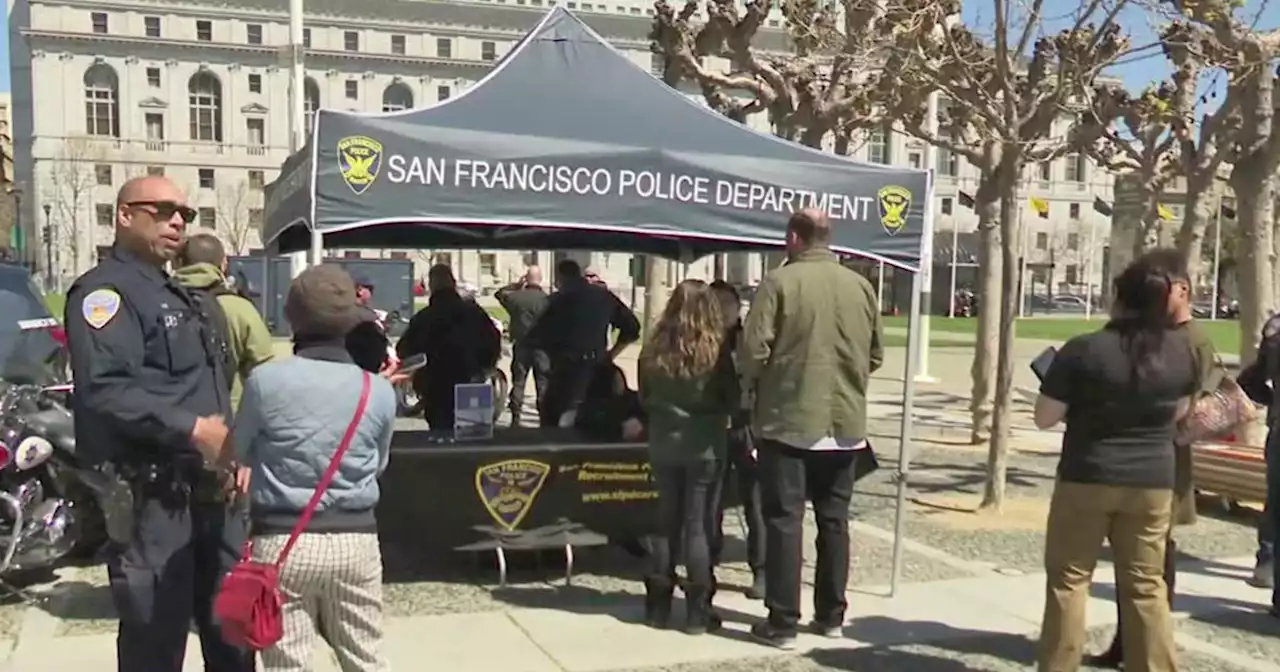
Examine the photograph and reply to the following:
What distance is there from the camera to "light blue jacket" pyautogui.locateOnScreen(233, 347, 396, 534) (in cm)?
330

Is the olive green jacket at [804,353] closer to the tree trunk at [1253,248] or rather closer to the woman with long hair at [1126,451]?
the woman with long hair at [1126,451]

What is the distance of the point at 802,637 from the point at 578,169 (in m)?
2.67

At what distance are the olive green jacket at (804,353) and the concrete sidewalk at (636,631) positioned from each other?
1.09 meters

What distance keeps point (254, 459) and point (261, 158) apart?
8537 centimetres

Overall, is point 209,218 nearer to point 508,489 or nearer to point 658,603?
point 508,489

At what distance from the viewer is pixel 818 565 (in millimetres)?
5473

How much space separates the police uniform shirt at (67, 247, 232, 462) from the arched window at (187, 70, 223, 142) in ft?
281

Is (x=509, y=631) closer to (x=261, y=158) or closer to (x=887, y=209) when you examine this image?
(x=887, y=209)

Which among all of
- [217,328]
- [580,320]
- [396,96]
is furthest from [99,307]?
[396,96]

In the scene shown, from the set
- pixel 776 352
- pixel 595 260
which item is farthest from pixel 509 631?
pixel 595 260

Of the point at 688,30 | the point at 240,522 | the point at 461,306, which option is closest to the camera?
the point at 240,522

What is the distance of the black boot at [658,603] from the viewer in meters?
5.61

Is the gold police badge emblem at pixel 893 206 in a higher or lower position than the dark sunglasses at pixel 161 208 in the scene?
higher

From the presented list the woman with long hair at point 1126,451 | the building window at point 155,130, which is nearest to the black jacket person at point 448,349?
the woman with long hair at point 1126,451
